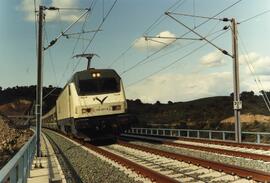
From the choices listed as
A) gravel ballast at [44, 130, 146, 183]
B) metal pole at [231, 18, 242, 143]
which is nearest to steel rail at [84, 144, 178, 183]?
gravel ballast at [44, 130, 146, 183]

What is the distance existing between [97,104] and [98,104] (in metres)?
0.05

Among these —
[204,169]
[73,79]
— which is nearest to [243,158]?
[204,169]

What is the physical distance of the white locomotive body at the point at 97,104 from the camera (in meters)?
26.1

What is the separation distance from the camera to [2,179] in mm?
6367

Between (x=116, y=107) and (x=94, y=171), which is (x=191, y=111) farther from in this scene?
(x=94, y=171)

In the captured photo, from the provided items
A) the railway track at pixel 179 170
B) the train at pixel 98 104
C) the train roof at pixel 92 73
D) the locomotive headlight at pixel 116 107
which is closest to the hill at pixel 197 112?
the train roof at pixel 92 73

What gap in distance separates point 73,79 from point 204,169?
1388cm

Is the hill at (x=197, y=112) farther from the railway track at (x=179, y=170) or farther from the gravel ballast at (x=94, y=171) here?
the railway track at (x=179, y=170)

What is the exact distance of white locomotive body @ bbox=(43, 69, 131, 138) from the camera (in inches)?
1029

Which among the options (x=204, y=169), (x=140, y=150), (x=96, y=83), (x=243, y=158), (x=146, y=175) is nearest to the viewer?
(x=146, y=175)

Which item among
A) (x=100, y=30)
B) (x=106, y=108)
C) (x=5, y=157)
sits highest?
(x=100, y=30)

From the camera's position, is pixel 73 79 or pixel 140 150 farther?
pixel 73 79

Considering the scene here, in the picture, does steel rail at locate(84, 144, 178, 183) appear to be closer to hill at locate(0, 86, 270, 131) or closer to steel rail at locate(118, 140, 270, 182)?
steel rail at locate(118, 140, 270, 182)

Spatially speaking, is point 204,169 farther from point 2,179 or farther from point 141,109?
point 141,109
